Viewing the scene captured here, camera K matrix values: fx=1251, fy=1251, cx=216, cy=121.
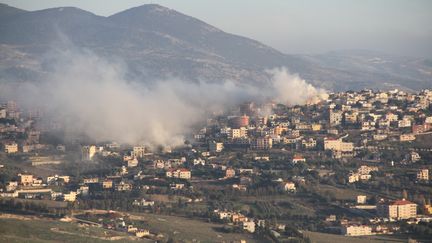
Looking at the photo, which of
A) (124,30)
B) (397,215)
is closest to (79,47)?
(124,30)

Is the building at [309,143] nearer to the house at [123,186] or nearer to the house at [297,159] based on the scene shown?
the house at [297,159]

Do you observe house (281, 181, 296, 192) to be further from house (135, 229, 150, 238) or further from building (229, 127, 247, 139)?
building (229, 127, 247, 139)

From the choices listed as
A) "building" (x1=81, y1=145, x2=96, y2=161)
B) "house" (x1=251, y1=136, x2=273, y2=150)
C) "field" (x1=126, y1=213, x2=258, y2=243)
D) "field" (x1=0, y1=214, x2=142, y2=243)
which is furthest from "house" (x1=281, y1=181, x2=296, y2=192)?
"building" (x1=81, y1=145, x2=96, y2=161)

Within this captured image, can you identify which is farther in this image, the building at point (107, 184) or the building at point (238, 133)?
the building at point (238, 133)

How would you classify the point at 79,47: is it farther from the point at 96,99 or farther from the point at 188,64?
the point at 96,99

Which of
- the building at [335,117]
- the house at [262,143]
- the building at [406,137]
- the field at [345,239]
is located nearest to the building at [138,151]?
the house at [262,143]

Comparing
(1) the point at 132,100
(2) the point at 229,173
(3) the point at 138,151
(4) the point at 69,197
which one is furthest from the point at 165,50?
(4) the point at 69,197
